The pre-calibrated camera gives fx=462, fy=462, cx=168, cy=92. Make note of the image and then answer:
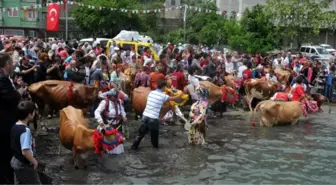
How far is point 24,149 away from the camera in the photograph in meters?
5.53

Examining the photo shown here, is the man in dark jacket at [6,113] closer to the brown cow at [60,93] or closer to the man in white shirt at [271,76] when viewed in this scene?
the brown cow at [60,93]

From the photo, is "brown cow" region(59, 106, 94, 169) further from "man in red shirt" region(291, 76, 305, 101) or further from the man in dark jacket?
"man in red shirt" region(291, 76, 305, 101)

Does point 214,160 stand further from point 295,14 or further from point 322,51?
point 322,51

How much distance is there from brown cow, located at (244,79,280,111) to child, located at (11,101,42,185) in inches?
463

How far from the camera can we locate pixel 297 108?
14266mm

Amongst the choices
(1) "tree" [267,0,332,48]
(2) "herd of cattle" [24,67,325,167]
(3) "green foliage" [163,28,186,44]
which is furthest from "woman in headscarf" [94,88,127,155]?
(3) "green foliage" [163,28,186,44]

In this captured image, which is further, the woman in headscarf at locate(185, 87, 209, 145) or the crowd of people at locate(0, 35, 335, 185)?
the woman in headscarf at locate(185, 87, 209, 145)

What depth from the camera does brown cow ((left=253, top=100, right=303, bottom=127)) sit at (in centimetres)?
1377

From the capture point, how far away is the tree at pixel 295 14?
1435 inches

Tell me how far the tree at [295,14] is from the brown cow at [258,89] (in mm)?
20670

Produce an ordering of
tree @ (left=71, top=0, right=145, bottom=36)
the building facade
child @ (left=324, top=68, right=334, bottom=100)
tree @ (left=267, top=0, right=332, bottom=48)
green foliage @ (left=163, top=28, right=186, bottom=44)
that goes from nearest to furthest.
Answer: child @ (left=324, top=68, right=334, bottom=100) < tree @ (left=267, top=0, right=332, bottom=48) < tree @ (left=71, top=0, right=145, bottom=36) < green foliage @ (left=163, top=28, right=186, bottom=44) < the building facade

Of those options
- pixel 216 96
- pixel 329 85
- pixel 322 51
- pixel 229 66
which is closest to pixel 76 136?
pixel 216 96

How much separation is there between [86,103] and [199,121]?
3.05 meters

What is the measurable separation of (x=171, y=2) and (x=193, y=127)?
57022mm
